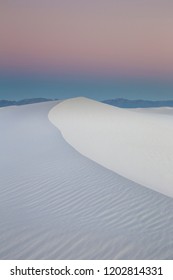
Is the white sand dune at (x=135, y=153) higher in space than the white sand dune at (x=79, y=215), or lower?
higher

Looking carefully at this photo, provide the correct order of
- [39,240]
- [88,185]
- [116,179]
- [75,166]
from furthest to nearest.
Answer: [75,166] → [116,179] → [88,185] → [39,240]

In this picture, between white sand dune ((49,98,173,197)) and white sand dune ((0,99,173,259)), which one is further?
white sand dune ((49,98,173,197))

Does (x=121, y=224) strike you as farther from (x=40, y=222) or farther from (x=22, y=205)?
(x=22, y=205)

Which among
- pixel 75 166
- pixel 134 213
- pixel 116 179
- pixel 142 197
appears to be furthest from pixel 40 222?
pixel 75 166

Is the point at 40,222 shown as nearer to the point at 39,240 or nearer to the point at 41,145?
the point at 39,240

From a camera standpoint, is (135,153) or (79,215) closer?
(79,215)

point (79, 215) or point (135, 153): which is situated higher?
point (135, 153)
